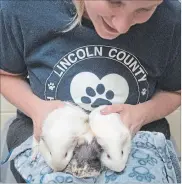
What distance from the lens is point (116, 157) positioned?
0.77 metres

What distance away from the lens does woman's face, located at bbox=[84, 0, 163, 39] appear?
2.13 ft

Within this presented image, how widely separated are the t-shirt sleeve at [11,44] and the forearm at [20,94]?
0.08 ft

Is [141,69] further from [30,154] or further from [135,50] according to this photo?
[30,154]

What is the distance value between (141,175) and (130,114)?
15cm

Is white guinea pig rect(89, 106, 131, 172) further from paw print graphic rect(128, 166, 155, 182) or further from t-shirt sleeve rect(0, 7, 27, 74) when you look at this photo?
t-shirt sleeve rect(0, 7, 27, 74)

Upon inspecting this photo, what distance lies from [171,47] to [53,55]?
0.83 feet

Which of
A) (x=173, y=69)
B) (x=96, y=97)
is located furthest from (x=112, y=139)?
(x=173, y=69)

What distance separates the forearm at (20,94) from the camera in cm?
92

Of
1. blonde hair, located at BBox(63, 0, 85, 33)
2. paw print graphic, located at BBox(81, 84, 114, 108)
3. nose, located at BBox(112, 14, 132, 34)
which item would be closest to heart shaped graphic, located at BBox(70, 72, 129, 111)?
paw print graphic, located at BBox(81, 84, 114, 108)

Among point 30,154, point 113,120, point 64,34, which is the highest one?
point 64,34

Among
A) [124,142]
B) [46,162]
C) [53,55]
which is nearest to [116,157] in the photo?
[124,142]

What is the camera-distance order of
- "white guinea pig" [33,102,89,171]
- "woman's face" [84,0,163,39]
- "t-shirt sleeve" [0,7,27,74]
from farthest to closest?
1. "t-shirt sleeve" [0,7,27,74]
2. "white guinea pig" [33,102,89,171]
3. "woman's face" [84,0,163,39]

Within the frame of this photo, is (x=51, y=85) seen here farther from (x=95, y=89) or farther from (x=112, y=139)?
(x=112, y=139)

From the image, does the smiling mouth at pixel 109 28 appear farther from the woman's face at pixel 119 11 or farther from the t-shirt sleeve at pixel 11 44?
the t-shirt sleeve at pixel 11 44
